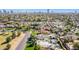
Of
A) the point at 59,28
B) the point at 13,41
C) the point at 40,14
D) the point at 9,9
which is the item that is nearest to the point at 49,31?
the point at 59,28

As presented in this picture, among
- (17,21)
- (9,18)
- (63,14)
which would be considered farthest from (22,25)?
(63,14)

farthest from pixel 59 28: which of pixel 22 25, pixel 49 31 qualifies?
pixel 22 25

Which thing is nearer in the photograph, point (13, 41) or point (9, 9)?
point (13, 41)
